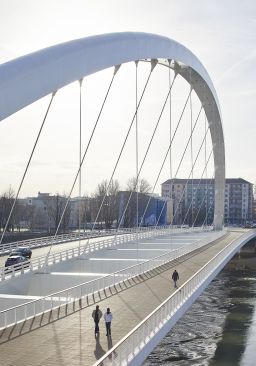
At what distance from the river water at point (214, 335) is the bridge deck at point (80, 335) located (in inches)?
177

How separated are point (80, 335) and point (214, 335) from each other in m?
15.4

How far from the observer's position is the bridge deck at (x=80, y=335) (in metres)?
11.5

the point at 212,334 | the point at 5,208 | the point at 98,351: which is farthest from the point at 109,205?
the point at 98,351

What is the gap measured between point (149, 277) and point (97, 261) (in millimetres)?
4967

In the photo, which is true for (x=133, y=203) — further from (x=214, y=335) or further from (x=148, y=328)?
(x=148, y=328)

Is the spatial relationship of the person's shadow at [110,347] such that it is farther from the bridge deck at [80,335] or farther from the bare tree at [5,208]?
the bare tree at [5,208]

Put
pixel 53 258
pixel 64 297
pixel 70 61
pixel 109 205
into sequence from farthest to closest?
pixel 109 205, pixel 53 258, pixel 64 297, pixel 70 61

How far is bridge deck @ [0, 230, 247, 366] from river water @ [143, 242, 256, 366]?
177 inches

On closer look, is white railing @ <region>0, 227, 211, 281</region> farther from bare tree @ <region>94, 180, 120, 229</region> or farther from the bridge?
bare tree @ <region>94, 180, 120, 229</region>

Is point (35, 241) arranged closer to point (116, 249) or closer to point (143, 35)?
point (116, 249)

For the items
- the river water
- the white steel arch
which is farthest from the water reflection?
the white steel arch

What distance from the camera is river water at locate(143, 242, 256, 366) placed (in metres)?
23.0

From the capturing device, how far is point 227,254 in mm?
31906

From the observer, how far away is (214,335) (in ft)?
90.0
